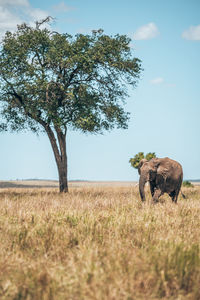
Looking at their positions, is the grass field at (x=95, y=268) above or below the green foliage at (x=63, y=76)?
below

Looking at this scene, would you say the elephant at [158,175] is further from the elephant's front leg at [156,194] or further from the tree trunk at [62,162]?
the tree trunk at [62,162]

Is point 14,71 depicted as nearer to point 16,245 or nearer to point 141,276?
point 16,245

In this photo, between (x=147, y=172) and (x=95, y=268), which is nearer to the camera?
(x=95, y=268)

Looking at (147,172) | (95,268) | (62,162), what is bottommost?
(95,268)

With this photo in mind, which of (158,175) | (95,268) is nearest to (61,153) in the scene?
(158,175)

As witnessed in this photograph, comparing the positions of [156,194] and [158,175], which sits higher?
[158,175]

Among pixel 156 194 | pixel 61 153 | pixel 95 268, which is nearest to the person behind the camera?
pixel 95 268

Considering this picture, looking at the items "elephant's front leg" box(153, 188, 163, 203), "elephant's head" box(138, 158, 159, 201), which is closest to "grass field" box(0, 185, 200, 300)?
"elephant's front leg" box(153, 188, 163, 203)

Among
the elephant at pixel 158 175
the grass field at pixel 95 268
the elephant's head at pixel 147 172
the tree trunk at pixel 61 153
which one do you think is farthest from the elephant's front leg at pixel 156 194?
the tree trunk at pixel 61 153

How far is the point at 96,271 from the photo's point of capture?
11.2 ft

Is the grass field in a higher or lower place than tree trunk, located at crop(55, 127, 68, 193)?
lower

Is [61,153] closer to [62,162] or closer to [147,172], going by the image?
[62,162]

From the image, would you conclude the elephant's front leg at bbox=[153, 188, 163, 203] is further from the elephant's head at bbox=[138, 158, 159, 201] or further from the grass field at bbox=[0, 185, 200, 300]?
the grass field at bbox=[0, 185, 200, 300]

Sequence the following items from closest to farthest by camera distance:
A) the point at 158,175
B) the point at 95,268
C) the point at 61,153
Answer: the point at 95,268, the point at 158,175, the point at 61,153
